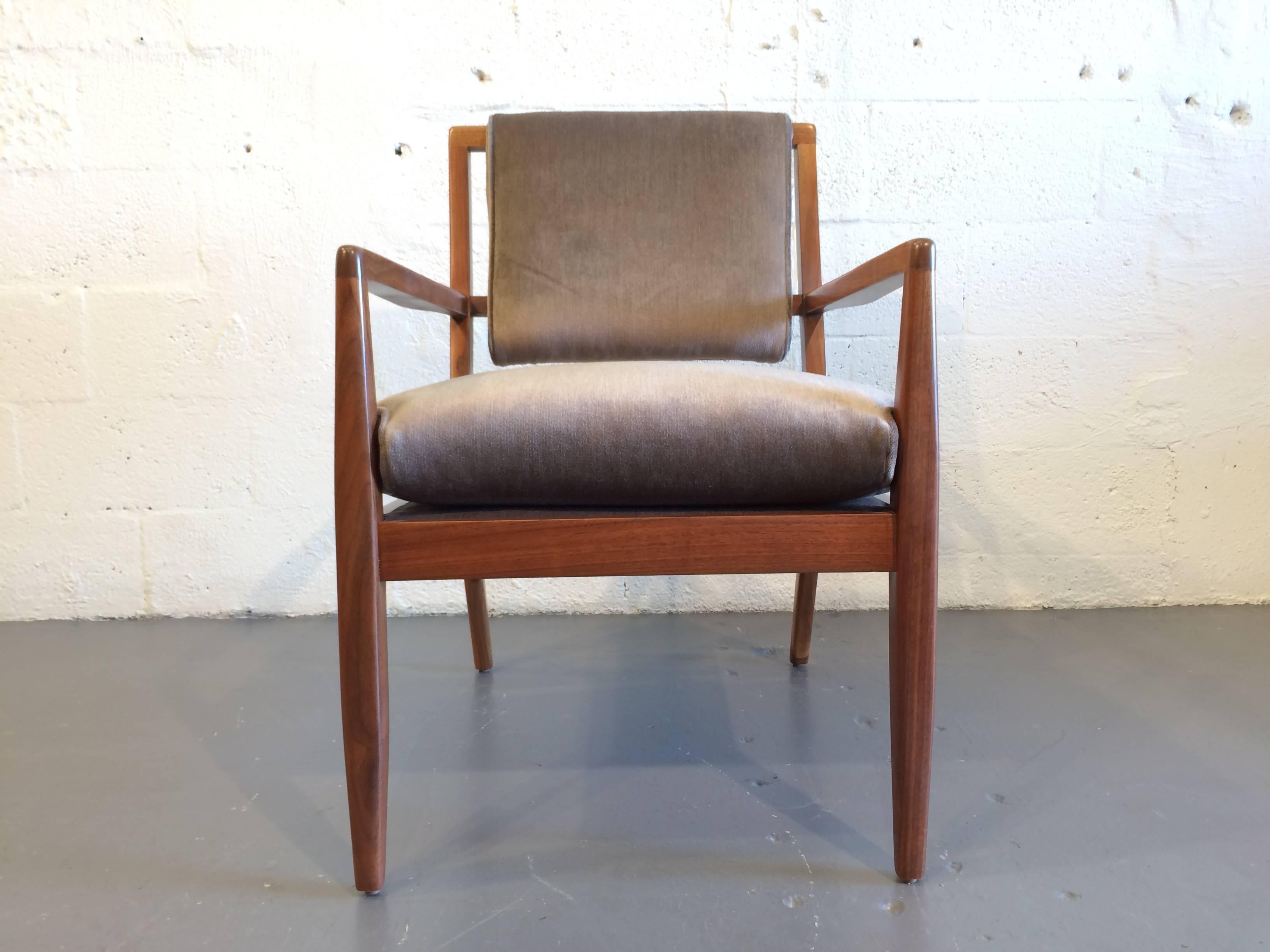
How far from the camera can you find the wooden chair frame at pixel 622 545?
2.28ft

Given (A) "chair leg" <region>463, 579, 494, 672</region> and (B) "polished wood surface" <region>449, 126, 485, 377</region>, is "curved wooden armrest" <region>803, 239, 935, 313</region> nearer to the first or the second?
(B) "polished wood surface" <region>449, 126, 485, 377</region>

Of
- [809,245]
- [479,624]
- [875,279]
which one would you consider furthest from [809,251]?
[479,624]

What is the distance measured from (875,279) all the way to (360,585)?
1.99ft

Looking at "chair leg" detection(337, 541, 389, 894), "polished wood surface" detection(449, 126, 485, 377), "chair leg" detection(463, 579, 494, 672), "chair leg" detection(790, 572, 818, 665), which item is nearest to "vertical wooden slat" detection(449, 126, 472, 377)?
"polished wood surface" detection(449, 126, 485, 377)

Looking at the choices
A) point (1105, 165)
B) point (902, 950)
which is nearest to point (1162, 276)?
point (1105, 165)

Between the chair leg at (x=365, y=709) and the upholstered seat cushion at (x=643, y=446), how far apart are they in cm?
10

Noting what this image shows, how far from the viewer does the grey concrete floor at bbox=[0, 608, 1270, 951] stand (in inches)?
27.7

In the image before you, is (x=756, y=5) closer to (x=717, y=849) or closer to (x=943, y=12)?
(x=943, y=12)

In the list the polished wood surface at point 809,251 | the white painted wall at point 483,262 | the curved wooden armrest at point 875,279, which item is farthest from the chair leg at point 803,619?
the curved wooden armrest at point 875,279

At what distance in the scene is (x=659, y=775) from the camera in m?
0.95

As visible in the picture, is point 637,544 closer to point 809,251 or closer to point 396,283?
point 396,283

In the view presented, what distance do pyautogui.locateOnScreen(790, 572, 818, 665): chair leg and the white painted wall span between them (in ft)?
1.03

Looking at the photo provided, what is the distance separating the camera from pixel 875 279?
31.7 inches

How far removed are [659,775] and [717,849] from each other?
161 mm
